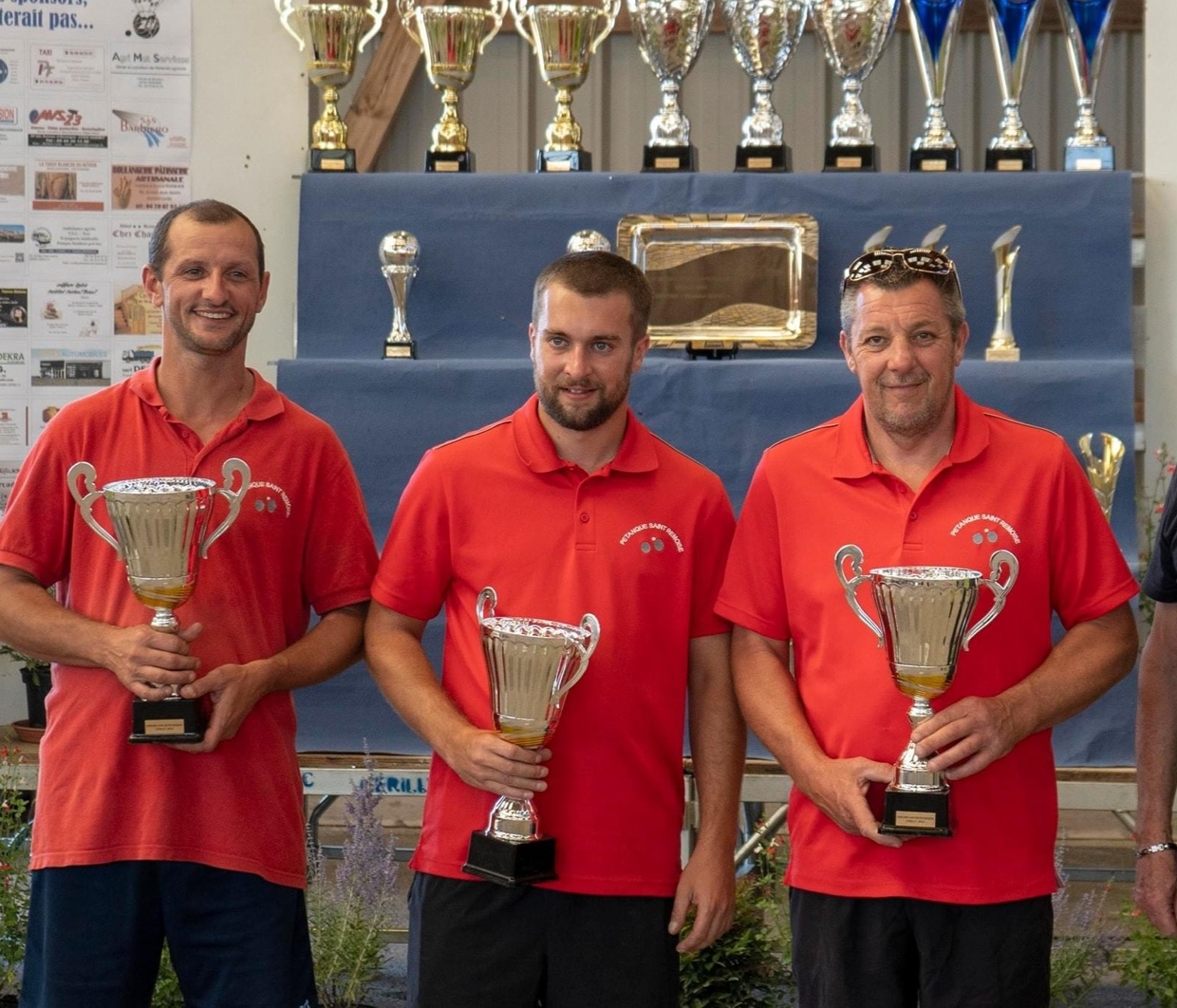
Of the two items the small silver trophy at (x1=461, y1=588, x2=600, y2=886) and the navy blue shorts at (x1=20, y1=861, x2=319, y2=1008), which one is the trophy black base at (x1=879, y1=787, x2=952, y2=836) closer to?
the small silver trophy at (x1=461, y1=588, x2=600, y2=886)

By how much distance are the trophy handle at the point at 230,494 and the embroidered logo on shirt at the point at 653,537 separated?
59 centimetres

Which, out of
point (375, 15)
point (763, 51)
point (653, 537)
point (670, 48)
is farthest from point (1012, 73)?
point (653, 537)

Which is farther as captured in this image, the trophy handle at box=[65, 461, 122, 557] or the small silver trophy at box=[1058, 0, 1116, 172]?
the small silver trophy at box=[1058, 0, 1116, 172]

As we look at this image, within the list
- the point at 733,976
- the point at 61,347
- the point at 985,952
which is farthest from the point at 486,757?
the point at 61,347

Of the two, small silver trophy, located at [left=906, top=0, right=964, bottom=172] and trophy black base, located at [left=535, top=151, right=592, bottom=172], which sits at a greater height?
small silver trophy, located at [left=906, top=0, right=964, bottom=172]

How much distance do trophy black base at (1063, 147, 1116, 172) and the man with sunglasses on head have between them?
8.27 feet

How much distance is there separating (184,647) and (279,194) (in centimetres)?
294

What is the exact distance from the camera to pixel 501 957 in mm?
2260

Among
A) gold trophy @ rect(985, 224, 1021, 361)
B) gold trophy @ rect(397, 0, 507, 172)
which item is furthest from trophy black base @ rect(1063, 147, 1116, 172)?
gold trophy @ rect(397, 0, 507, 172)

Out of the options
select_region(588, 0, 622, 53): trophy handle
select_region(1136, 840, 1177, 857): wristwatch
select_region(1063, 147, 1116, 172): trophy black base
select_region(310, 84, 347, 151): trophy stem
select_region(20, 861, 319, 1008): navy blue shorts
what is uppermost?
select_region(588, 0, 622, 53): trophy handle

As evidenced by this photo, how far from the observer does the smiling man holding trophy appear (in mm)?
2373

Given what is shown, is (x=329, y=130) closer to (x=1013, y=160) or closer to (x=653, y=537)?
(x=1013, y=160)

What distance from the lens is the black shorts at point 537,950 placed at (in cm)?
226

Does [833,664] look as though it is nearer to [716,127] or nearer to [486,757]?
[486,757]
